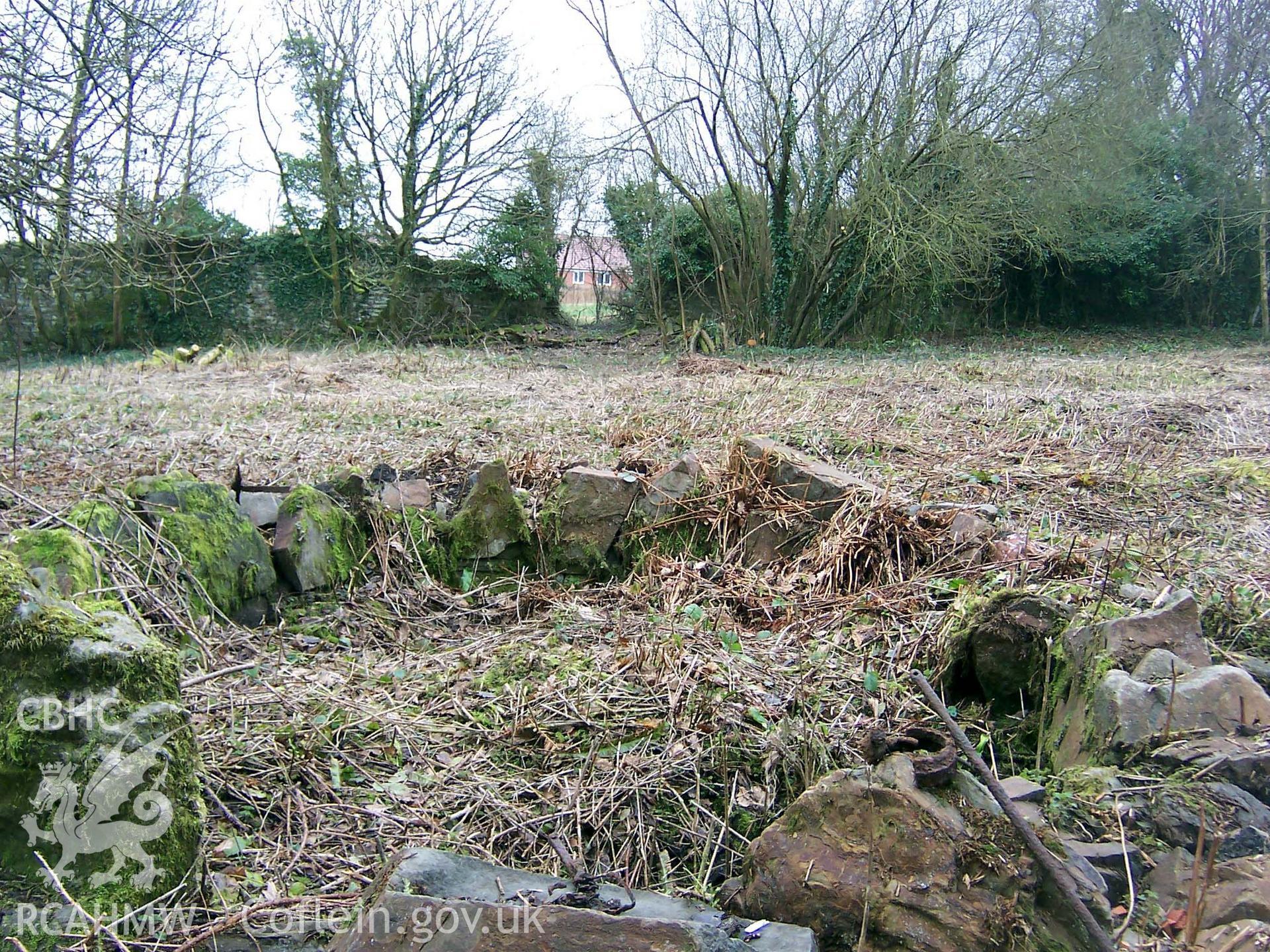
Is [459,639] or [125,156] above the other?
[125,156]

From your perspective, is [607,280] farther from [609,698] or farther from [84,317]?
[609,698]

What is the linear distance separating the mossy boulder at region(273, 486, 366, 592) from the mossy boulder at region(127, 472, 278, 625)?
0.09 meters

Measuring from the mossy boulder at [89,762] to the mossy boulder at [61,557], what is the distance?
835 millimetres

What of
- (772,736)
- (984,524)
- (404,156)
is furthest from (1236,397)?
(404,156)

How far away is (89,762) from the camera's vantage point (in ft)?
6.61

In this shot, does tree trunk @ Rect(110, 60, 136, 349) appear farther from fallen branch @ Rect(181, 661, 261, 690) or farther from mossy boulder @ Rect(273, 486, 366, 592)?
fallen branch @ Rect(181, 661, 261, 690)

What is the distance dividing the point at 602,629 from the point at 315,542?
60.3 inches

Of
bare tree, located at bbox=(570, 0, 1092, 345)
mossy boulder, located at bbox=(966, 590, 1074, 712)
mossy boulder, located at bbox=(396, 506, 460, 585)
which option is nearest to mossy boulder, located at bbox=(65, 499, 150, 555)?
mossy boulder, located at bbox=(396, 506, 460, 585)

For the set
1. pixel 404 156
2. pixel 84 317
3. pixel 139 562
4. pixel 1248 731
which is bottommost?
pixel 1248 731

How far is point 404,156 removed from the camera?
59.7 feet

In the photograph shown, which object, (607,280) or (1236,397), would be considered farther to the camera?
(607,280)

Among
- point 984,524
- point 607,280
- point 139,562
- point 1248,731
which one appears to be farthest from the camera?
point 607,280

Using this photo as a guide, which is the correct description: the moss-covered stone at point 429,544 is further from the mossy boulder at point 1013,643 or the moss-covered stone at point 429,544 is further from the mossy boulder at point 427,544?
the mossy boulder at point 1013,643

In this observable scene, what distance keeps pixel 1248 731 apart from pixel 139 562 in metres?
3.95
